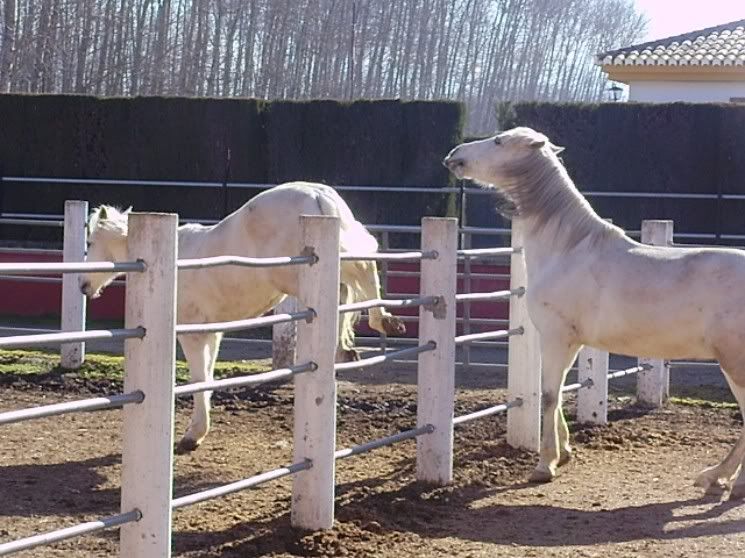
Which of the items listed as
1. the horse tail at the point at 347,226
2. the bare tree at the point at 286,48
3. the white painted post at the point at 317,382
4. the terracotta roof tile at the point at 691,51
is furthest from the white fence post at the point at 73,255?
the bare tree at the point at 286,48

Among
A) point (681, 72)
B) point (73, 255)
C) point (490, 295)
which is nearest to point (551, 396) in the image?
point (490, 295)

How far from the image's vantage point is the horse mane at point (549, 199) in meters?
6.50

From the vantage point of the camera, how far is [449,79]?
4119cm

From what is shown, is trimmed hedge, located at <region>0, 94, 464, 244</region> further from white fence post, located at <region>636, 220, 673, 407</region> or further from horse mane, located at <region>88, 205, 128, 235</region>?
horse mane, located at <region>88, 205, 128, 235</region>

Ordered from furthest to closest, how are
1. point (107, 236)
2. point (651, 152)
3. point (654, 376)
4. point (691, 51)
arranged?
1. point (691, 51)
2. point (651, 152)
3. point (654, 376)
4. point (107, 236)

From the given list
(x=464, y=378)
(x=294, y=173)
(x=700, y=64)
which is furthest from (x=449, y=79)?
(x=464, y=378)

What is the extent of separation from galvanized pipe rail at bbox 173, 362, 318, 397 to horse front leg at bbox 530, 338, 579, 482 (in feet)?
5.98

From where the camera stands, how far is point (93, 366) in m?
9.96

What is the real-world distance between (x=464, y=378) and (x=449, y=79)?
32.0 metres

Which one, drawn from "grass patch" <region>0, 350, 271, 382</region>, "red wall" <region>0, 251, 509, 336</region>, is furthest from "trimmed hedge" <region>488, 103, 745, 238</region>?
"grass patch" <region>0, 350, 271, 382</region>

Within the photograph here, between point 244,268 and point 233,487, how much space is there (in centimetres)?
284

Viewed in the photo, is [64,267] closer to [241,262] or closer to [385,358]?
[241,262]

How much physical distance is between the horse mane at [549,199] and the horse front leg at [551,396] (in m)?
0.53

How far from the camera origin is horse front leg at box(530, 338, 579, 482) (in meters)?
6.37
